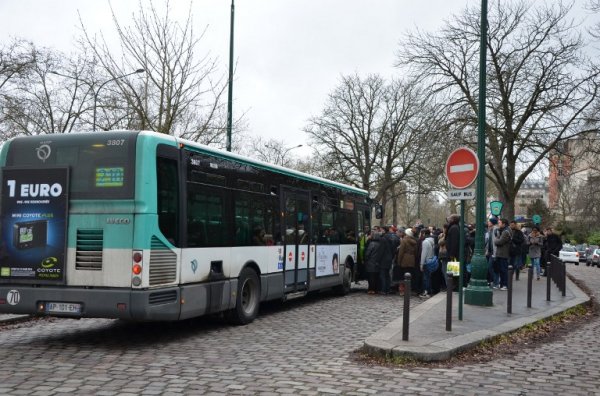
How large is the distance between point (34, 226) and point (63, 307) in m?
1.20

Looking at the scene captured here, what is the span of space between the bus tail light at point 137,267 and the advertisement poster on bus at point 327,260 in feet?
20.4

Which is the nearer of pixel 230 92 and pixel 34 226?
pixel 34 226

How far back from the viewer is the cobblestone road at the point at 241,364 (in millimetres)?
5781

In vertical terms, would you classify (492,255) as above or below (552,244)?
below

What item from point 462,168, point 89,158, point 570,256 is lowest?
point 570,256

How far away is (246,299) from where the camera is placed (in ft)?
33.5

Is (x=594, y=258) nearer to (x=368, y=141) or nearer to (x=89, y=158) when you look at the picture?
(x=368, y=141)

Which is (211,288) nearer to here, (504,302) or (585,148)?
(504,302)

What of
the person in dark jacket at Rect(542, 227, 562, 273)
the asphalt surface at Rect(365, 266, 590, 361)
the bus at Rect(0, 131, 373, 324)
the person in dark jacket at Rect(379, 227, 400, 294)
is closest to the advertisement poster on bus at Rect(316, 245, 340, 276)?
the person in dark jacket at Rect(379, 227, 400, 294)

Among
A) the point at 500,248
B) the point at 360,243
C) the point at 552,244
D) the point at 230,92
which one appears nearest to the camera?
the point at 500,248

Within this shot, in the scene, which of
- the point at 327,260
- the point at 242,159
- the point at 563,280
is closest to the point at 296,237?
the point at 327,260

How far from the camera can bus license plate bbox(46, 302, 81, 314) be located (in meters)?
7.68

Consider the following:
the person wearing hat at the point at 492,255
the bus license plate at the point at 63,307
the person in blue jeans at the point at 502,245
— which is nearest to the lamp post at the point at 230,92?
the person wearing hat at the point at 492,255

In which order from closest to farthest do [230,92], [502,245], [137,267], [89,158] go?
[137,267] < [89,158] < [502,245] < [230,92]
